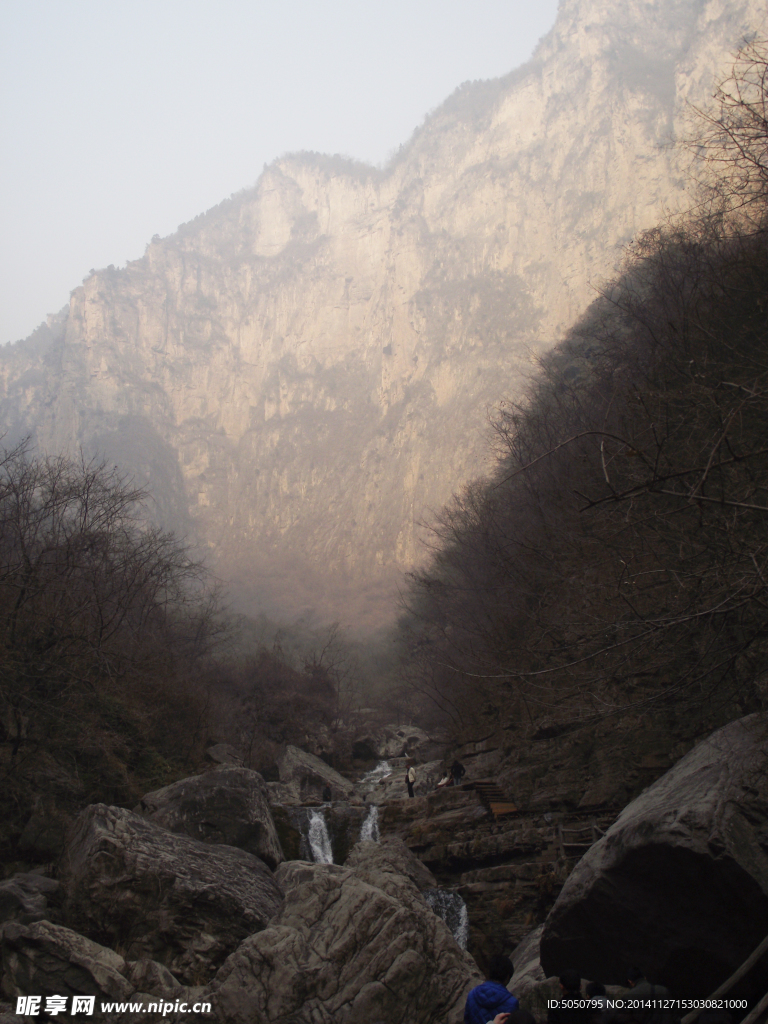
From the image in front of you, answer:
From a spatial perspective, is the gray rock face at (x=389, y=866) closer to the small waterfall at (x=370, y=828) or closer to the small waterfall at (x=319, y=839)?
the small waterfall at (x=319, y=839)

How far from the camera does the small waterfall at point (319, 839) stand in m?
12.6

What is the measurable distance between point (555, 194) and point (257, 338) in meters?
46.4

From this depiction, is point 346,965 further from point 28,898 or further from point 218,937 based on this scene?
point 28,898

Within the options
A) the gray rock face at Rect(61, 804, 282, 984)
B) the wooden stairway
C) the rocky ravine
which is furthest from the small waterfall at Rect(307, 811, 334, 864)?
the gray rock face at Rect(61, 804, 282, 984)

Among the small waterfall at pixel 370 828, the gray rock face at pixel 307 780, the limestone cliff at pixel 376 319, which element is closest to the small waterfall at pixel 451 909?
the small waterfall at pixel 370 828

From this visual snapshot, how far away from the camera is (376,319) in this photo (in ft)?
283

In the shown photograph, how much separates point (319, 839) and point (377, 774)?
11.7 metres

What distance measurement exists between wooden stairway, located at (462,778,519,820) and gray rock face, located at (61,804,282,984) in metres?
5.29

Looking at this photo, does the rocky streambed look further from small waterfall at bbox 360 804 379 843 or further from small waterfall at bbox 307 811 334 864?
small waterfall at bbox 360 804 379 843

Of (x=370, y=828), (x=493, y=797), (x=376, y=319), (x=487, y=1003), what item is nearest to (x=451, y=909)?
(x=493, y=797)

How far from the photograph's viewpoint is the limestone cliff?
224 feet

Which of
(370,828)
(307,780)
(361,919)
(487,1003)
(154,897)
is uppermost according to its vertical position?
(154,897)

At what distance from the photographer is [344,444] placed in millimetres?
79750

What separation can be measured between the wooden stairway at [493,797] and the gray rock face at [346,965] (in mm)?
5219
